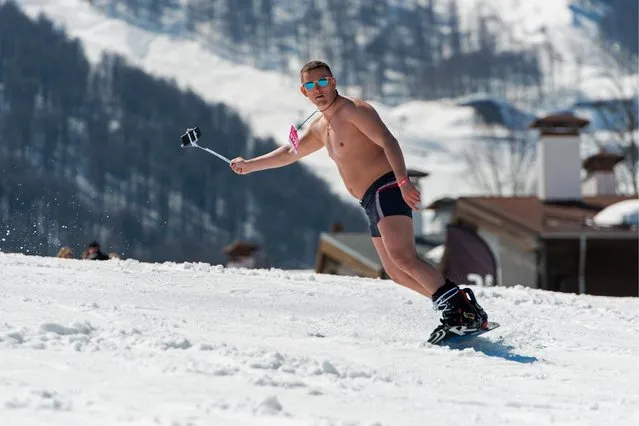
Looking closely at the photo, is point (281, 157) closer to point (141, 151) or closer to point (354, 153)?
point (354, 153)

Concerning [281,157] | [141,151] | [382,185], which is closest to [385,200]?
[382,185]

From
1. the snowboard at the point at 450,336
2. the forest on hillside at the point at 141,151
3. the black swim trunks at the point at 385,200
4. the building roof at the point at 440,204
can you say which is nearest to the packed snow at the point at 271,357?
the snowboard at the point at 450,336

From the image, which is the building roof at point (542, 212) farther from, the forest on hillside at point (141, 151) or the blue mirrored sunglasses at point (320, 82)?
the forest on hillside at point (141, 151)

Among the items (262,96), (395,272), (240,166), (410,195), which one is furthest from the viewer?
(262,96)

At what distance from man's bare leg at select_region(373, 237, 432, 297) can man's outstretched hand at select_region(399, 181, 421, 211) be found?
1.91 ft

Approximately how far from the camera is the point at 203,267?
28.9ft

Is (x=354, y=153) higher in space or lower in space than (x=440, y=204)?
lower

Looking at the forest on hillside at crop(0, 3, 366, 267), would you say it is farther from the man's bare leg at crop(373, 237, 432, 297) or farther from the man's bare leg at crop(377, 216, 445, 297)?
the man's bare leg at crop(377, 216, 445, 297)

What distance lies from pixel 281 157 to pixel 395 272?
1.08 meters

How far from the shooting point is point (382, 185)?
604cm

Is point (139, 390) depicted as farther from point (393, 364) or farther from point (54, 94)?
point (54, 94)

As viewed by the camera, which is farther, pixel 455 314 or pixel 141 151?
pixel 141 151

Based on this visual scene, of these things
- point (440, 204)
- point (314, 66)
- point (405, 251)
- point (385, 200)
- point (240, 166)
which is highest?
point (440, 204)

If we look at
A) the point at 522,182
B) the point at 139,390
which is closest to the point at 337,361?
the point at 139,390
